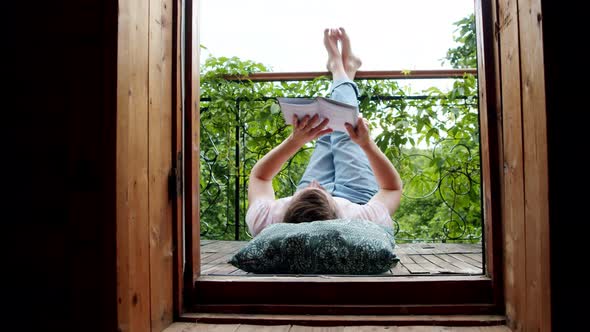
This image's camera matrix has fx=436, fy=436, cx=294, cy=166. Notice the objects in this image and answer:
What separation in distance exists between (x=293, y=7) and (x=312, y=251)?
7.51ft

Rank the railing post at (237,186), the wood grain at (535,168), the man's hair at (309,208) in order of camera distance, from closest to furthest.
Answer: the wood grain at (535,168) → the man's hair at (309,208) → the railing post at (237,186)

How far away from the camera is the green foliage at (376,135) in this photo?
3.03m

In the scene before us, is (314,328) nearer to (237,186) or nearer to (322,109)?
(322,109)

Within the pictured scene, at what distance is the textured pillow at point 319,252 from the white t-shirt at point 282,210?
0.47m

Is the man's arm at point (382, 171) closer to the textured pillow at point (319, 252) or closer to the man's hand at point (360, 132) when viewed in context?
the man's hand at point (360, 132)

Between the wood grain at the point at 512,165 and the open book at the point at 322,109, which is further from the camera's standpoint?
the open book at the point at 322,109

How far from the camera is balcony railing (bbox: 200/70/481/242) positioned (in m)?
3.02

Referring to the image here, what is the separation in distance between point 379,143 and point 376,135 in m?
0.06

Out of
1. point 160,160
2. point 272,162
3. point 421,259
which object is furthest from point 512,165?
point 272,162

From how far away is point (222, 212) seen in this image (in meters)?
3.25

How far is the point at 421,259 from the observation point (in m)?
2.10

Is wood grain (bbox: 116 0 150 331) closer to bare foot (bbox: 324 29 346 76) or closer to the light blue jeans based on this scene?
the light blue jeans

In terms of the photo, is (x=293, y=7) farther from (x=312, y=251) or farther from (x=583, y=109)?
(x=583, y=109)

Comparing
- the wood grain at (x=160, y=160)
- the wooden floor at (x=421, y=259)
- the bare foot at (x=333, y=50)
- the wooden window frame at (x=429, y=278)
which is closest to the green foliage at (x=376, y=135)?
the bare foot at (x=333, y=50)
